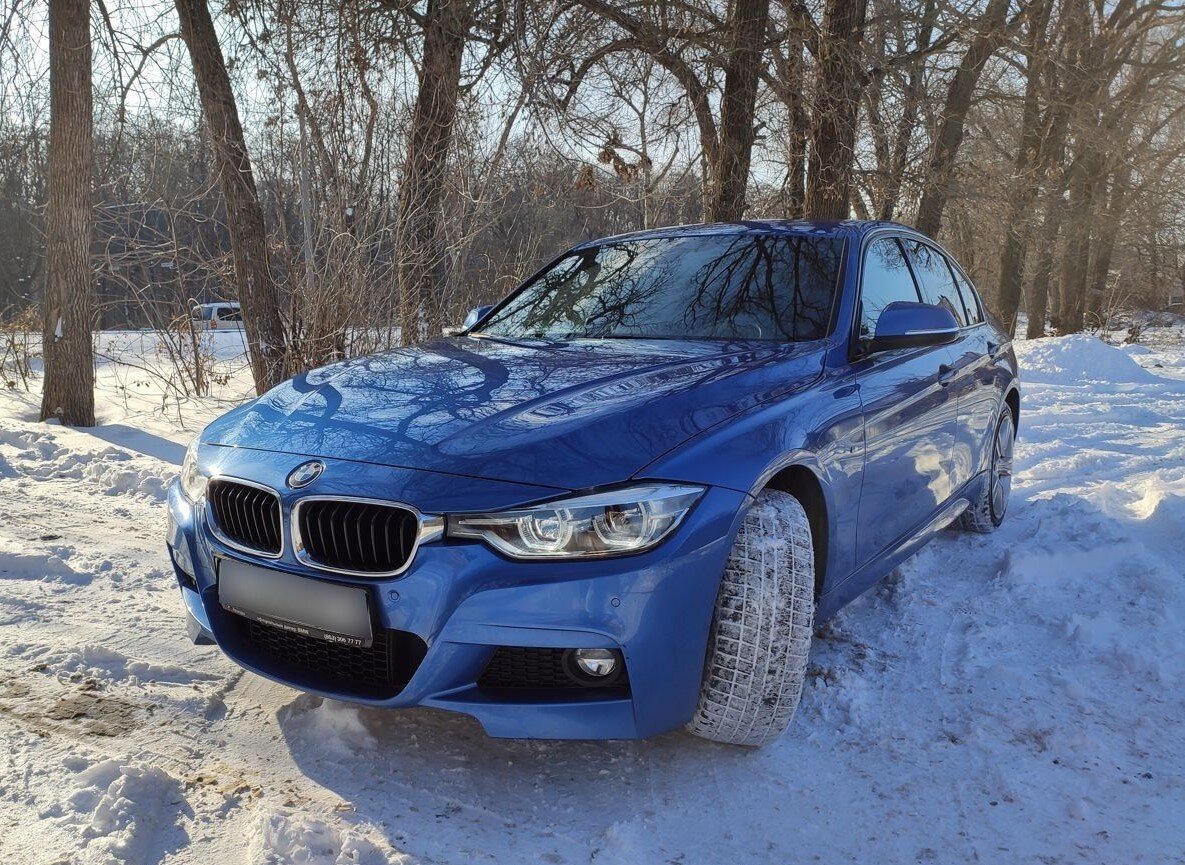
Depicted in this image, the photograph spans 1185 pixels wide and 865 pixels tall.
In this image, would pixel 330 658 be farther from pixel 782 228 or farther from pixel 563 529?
pixel 782 228

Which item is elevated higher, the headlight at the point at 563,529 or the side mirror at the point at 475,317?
the side mirror at the point at 475,317

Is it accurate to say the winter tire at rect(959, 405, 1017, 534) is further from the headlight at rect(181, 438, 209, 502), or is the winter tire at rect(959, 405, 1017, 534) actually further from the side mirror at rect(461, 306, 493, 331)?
the headlight at rect(181, 438, 209, 502)

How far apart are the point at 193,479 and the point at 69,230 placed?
254 inches

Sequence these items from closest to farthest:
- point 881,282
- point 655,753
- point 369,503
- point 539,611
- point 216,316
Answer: point 539,611 → point 369,503 → point 655,753 → point 881,282 → point 216,316

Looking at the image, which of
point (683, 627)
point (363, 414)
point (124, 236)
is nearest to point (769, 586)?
point (683, 627)

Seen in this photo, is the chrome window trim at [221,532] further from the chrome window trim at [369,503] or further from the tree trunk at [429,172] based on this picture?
the tree trunk at [429,172]

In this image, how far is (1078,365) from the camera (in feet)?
41.4

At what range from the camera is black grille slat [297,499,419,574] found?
2135mm

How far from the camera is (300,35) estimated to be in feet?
25.2

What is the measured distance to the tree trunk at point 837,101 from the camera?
29.7 feet

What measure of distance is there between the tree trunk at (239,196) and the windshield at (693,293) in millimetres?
4343

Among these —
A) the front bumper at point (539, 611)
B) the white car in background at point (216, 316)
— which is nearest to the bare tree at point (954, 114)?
the white car in background at point (216, 316)

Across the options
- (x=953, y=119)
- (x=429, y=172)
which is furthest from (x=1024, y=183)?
(x=429, y=172)

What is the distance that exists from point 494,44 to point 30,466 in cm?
526
